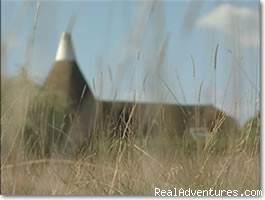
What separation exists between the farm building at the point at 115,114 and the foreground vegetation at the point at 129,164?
0.10ft

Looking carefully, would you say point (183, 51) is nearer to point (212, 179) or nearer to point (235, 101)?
point (235, 101)

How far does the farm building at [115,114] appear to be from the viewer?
1394mm

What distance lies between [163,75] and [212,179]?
1.24ft

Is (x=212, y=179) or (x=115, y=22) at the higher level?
(x=115, y=22)

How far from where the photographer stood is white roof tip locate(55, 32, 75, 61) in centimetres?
141

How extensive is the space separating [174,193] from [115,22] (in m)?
0.60

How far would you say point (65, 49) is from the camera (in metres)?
1.42

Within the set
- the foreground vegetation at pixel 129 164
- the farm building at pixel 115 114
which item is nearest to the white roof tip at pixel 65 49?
the farm building at pixel 115 114

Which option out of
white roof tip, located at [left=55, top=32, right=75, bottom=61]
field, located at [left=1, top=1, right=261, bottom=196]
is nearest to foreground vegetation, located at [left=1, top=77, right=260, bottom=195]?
field, located at [left=1, top=1, right=261, bottom=196]

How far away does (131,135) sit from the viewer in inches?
54.9

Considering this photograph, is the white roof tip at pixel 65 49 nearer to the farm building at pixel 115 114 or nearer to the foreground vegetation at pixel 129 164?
the farm building at pixel 115 114

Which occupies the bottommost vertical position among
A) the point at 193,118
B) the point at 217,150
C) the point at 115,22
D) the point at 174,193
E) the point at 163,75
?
the point at 174,193

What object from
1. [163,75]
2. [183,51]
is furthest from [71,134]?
[183,51]

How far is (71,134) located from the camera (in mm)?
1414
